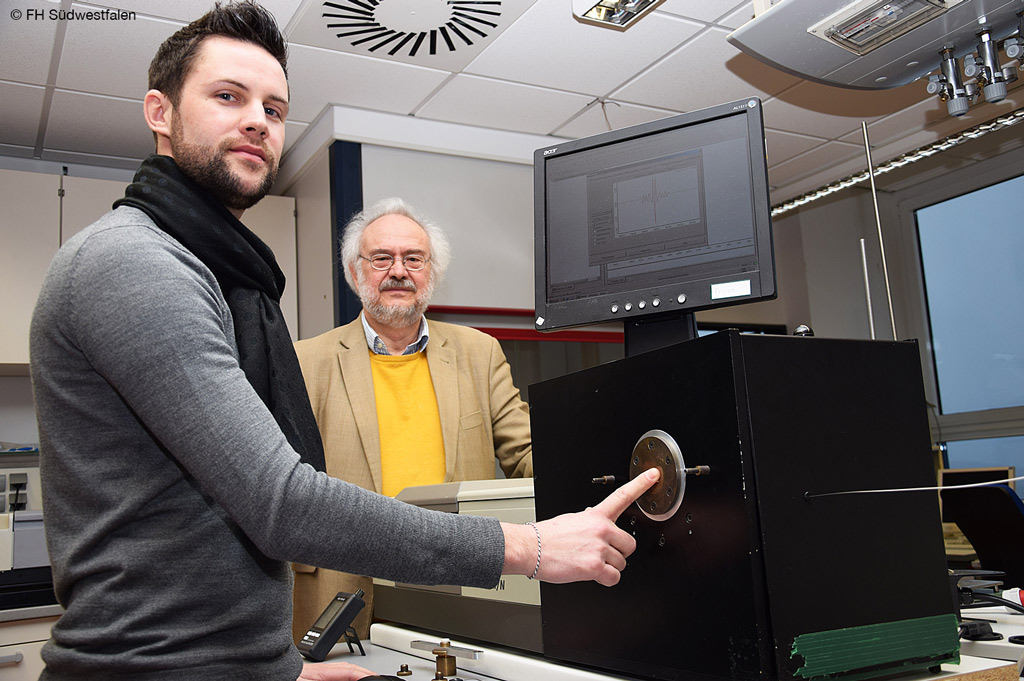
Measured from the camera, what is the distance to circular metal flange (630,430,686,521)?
0.83 meters

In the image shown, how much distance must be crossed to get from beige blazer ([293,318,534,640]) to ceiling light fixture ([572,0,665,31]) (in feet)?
3.40

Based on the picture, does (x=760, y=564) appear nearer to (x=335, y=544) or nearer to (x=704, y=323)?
(x=335, y=544)

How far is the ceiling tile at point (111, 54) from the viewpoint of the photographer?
108 inches

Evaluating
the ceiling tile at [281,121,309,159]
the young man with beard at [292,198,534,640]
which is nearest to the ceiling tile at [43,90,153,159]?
the ceiling tile at [281,121,309,159]

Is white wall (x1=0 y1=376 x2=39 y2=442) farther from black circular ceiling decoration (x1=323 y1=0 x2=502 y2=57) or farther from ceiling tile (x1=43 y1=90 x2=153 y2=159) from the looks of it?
black circular ceiling decoration (x1=323 y1=0 x2=502 y2=57)

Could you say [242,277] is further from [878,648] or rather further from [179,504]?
[878,648]

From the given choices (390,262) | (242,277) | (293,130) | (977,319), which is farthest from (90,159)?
(977,319)

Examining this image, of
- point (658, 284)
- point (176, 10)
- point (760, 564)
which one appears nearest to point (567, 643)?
point (760, 564)

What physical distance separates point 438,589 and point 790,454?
0.75 m

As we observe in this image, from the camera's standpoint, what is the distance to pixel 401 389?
2.21m

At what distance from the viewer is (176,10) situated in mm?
2662

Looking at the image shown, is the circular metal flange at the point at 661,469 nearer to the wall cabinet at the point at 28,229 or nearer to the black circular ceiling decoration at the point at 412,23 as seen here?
the black circular ceiling decoration at the point at 412,23

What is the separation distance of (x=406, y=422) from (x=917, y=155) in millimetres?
3064

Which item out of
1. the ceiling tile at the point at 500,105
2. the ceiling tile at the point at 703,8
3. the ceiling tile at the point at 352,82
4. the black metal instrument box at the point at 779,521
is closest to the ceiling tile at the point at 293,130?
the ceiling tile at the point at 352,82
